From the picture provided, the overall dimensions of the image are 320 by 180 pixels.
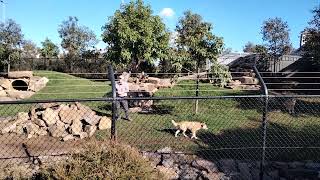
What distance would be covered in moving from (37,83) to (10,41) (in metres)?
9.97

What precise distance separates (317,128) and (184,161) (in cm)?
538

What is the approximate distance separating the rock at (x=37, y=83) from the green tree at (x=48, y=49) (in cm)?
1597

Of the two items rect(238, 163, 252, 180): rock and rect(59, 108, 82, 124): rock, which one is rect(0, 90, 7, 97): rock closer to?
rect(59, 108, 82, 124): rock

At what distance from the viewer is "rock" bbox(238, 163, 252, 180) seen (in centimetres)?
764

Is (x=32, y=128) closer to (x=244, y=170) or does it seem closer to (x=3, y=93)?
(x=244, y=170)

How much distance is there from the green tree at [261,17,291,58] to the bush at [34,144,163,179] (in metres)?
23.9

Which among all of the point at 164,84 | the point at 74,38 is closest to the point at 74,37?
the point at 74,38

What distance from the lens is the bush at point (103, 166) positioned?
16.8ft

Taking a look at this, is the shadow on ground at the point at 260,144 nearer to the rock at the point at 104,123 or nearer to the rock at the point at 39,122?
the rock at the point at 104,123

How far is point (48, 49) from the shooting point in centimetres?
3794

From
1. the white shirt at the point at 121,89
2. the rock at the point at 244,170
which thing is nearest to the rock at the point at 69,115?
the white shirt at the point at 121,89

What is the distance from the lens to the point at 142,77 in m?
19.7

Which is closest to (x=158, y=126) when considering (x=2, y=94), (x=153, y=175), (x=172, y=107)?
(x=172, y=107)

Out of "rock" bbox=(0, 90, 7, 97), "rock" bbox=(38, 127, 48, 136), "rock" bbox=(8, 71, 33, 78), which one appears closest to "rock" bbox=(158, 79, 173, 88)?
"rock" bbox=(8, 71, 33, 78)
